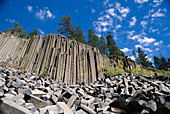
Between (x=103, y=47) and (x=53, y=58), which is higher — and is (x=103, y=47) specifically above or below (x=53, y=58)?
above

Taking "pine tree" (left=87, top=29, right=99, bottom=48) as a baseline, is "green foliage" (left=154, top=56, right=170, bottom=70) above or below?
below

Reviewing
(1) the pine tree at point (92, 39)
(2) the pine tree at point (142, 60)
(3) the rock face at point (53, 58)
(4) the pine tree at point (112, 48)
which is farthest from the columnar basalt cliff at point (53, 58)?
(2) the pine tree at point (142, 60)

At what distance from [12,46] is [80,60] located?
25.7 ft

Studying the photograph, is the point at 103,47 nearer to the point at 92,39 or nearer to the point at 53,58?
the point at 92,39

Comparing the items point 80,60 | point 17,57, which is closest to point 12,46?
point 17,57

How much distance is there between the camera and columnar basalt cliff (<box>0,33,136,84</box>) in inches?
305

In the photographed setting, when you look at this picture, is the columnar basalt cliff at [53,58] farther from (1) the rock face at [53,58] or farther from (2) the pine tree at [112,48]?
(2) the pine tree at [112,48]

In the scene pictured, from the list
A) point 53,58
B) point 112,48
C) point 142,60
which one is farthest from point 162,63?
point 53,58

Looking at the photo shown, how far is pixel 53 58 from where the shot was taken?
27.7ft

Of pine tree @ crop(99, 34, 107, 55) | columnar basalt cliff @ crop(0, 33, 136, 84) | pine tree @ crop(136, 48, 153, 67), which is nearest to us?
columnar basalt cliff @ crop(0, 33, 136, 84)

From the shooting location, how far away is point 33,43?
32.6 feet

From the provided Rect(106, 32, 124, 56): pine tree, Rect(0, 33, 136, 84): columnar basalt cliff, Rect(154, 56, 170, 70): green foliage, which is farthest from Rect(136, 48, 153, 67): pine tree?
Rect(0, 33, 136, 84): columnar basalt cliff

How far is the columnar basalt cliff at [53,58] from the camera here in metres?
7.75

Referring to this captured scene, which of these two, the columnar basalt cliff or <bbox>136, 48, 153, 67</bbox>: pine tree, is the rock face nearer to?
the columnar basalt cliff
